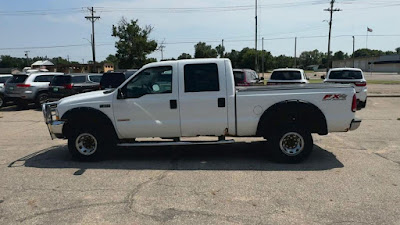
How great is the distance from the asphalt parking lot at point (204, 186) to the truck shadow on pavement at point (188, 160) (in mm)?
18

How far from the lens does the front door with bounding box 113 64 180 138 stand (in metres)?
6.60

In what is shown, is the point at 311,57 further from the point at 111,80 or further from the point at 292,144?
the point at 292,144

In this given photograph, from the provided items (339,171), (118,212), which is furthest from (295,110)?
(118,212)

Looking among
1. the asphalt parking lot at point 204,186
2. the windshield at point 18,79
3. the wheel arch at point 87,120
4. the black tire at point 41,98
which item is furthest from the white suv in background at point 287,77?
the windshield at point 18,79

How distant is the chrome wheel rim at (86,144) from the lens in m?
6.84

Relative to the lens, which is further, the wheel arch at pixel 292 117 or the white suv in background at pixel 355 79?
the white suv in background at pixel 355 79

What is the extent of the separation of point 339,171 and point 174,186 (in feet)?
9.27

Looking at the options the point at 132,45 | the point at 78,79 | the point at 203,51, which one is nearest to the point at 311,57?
the point at 203,51

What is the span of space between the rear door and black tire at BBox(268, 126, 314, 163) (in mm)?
981

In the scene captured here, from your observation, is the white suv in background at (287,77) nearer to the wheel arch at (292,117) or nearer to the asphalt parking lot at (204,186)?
the asphalt parking lot at (204,186)

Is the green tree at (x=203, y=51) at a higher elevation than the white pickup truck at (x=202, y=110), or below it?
higher

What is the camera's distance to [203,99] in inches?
257

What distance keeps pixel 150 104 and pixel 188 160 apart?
1.33 m

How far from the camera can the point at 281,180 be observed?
5633 mm
